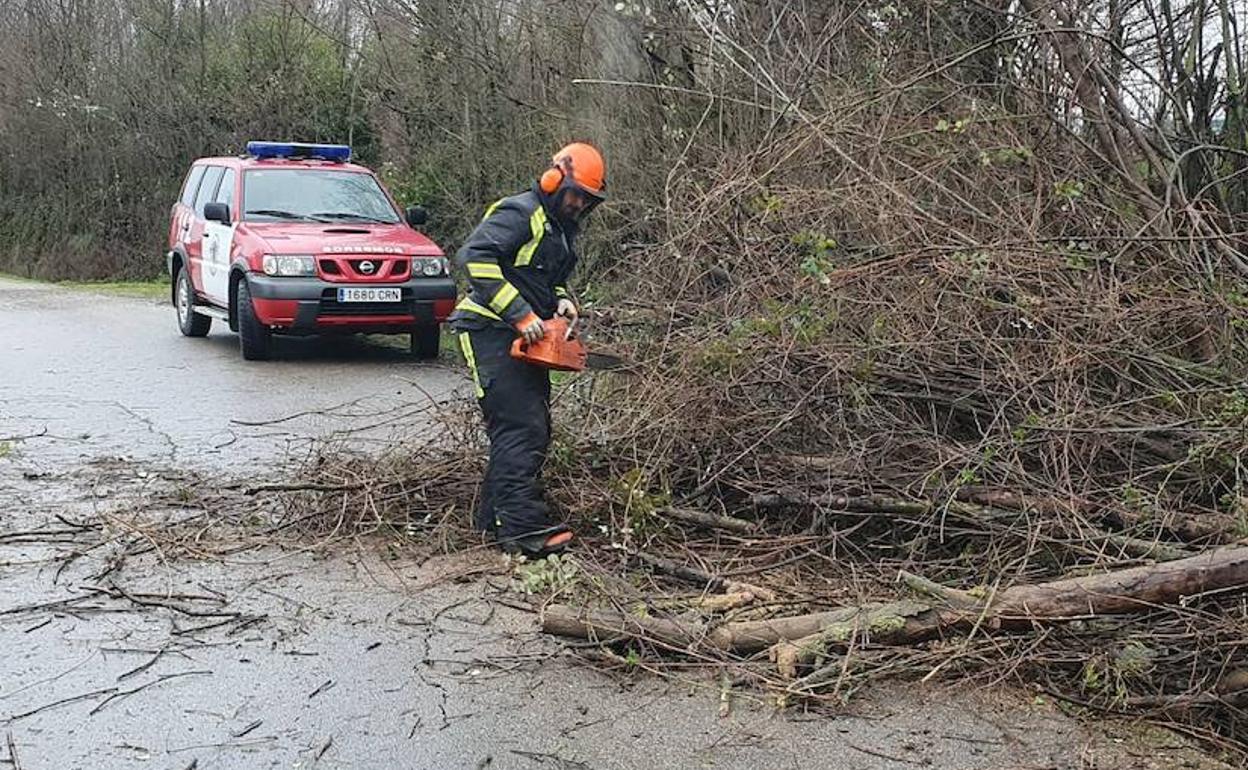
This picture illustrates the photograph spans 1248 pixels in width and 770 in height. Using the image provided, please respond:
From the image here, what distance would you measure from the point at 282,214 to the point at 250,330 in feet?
4.54

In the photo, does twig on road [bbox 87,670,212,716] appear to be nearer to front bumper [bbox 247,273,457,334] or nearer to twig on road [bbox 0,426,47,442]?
twig on road [bbox 0,426,47,442]

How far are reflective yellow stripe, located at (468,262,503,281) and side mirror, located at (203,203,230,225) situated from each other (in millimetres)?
7620

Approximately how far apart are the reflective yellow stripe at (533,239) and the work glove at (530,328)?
0.31m

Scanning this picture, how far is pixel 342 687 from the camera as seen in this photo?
4.53 m

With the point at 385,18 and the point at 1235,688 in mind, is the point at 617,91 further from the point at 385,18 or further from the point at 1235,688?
the point at 1235,688

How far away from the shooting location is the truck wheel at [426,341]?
487 inches

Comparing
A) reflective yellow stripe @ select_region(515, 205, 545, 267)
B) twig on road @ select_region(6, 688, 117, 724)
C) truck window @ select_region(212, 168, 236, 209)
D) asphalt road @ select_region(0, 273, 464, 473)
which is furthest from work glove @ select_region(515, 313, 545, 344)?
truck window @ select_region(212, 168, 236, 209)

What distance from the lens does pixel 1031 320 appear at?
5.94 meters

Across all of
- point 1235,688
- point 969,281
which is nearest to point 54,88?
point 969,281

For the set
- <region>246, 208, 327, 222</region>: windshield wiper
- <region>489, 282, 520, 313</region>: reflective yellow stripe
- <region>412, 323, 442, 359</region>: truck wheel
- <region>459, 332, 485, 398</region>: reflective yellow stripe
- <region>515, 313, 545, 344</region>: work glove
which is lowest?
<region>412, 323, 442, 359</region>: truck wheel

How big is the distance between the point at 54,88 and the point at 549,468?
2575 centimetres

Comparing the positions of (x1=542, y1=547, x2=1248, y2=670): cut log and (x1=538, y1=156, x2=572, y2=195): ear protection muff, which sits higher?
(x1=538, y1=156, x2=572, y2=195): ear protection muff

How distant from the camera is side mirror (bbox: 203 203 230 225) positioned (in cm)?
1260

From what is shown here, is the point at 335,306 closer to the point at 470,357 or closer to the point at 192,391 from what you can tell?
the point at 192,391
